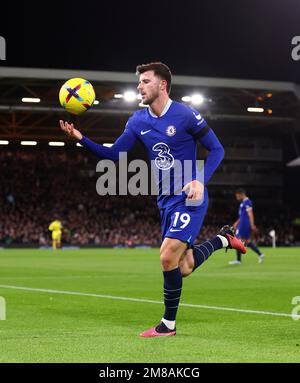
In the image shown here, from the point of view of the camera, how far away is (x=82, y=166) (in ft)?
184

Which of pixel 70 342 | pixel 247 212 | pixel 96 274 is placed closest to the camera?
pixel 70 342

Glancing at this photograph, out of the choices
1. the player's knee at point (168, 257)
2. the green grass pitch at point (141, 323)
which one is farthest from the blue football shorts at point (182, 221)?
the green grass pitch at point (141, 323)

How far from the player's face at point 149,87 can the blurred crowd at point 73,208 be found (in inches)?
1580

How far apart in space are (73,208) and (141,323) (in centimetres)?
4498

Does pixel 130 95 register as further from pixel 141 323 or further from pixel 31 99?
pixel 141 323

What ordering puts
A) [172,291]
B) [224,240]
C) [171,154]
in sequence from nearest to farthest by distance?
[172,291] < [171,154] < [224,240]

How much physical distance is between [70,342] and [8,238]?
40.3 metres

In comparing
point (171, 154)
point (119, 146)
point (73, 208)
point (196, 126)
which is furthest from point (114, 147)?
point (73, 208)

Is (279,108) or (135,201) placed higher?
(279,108)

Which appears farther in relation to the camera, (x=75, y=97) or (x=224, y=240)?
(x=224, y=240)

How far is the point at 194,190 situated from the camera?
7.60 metres

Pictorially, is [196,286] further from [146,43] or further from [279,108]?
[279,108]

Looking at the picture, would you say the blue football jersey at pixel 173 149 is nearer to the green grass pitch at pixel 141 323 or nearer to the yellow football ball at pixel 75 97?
the yellow football ball at pixel 75 97
